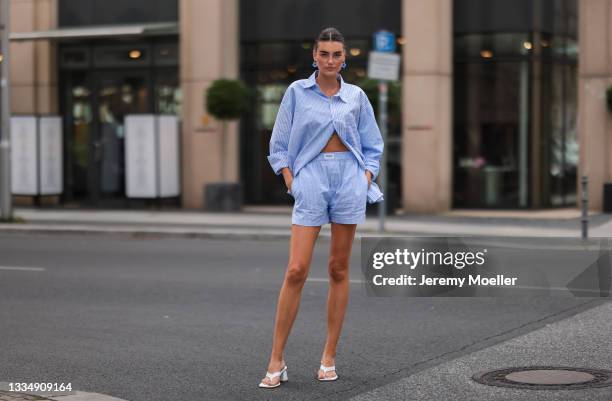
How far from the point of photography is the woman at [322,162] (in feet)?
23.2

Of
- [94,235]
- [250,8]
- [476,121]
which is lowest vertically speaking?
[94,235]

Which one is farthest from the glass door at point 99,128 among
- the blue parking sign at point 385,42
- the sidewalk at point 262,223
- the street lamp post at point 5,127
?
the blue parking sign at point 385,42

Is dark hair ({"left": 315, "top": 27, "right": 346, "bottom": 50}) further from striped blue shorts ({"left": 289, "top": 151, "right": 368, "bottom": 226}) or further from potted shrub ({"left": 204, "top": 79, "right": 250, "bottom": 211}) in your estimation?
potted shrub ({"left": 204, "top": 79, "right": 250, "bottom": 211})

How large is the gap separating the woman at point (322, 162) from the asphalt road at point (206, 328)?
669 mm

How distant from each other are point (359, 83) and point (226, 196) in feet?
10.9

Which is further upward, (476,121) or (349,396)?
(476,121)

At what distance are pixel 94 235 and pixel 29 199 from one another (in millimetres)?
7753

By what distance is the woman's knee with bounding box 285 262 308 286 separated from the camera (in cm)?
710

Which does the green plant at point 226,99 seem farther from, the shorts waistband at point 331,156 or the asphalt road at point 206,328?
the shorts waistband at point 331,156

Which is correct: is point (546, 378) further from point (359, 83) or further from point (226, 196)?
point (226, 196)

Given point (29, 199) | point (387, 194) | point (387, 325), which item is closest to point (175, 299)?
point (387, 325)

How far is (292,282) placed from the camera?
715cm

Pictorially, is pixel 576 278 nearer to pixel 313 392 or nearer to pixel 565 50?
pixel 313 392

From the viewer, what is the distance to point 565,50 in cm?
2541
